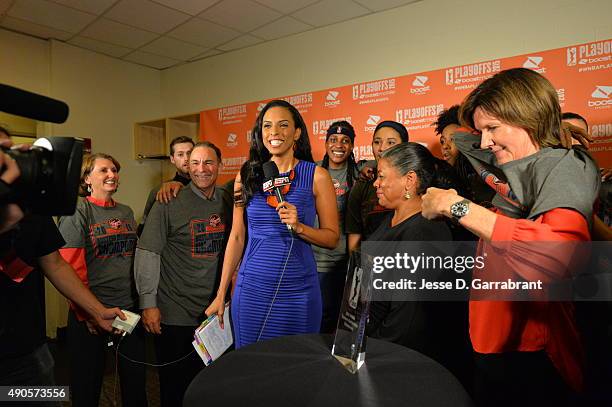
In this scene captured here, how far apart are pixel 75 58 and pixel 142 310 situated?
371 centimetres

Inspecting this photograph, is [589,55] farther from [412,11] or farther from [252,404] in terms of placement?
[252,404]

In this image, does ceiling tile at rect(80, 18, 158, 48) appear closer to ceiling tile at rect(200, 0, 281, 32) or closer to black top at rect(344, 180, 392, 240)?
ceiling tile at rect(200, 0, 281, 32)

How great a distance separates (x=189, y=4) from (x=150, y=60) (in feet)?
5.88

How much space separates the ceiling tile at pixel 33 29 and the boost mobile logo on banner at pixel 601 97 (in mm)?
4737

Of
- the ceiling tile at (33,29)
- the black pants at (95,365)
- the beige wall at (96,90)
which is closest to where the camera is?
the black pants at (95,365)

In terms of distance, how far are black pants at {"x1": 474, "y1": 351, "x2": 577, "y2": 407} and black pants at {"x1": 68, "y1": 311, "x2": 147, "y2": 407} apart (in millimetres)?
1835

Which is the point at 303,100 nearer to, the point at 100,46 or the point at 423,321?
the point at 100,46

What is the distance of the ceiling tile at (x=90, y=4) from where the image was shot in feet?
11.6

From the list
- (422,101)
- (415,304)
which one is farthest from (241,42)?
(415,304)

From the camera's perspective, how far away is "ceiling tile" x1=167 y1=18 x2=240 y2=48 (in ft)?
13.3

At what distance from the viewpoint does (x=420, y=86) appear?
3.46 metres

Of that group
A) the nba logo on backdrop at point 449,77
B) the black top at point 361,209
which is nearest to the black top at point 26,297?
the black top at point 361,209

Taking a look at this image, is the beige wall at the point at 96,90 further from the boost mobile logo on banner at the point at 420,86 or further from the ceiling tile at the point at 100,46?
the boost mobile logo on banner at the point at 420,86

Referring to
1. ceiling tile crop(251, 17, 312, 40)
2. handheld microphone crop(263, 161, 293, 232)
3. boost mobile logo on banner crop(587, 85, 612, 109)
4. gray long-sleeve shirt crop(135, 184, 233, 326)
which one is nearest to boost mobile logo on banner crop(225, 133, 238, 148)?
ceiling tile crop(251, 17, 312, 40)
